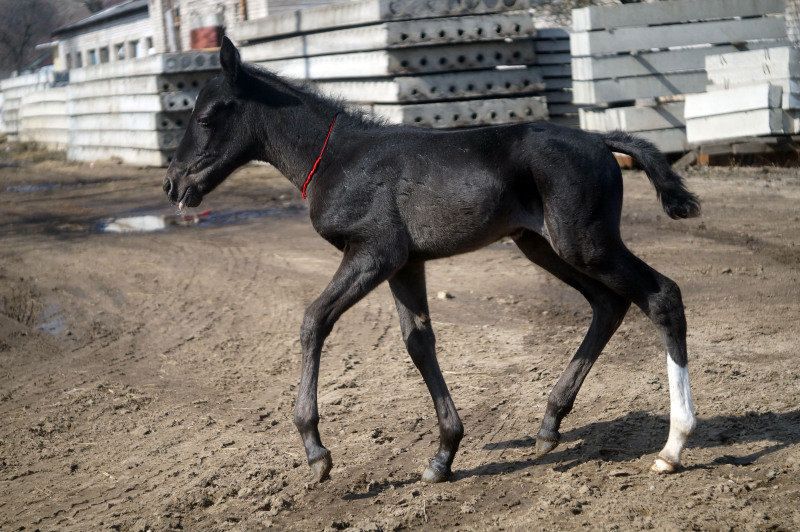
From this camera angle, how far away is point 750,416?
461 cm

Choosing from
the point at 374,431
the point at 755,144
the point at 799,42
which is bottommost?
the point at 374,431

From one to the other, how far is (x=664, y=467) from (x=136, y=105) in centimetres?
1667

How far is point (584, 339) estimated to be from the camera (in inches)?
173

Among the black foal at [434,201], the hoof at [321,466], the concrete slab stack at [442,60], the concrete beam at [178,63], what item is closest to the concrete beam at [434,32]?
the concrete slab stack at [442,60]

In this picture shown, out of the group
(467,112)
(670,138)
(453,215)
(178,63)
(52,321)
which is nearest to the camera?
(453,215)

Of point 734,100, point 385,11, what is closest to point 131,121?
point 385,11

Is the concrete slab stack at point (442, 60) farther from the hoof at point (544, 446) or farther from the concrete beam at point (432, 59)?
the hoof at point (544, 446)

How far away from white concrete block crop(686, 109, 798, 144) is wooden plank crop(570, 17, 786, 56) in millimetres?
1484

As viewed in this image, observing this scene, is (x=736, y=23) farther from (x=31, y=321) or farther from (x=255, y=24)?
(x=31, y=321)

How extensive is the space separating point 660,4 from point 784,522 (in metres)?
11.1

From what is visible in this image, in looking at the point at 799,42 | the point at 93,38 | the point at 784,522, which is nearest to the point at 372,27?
the point at 799,42

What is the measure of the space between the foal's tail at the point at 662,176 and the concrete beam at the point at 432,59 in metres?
9.77

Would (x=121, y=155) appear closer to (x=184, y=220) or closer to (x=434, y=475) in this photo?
(x=184, y=220)

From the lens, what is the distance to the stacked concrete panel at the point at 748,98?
1139 cm
